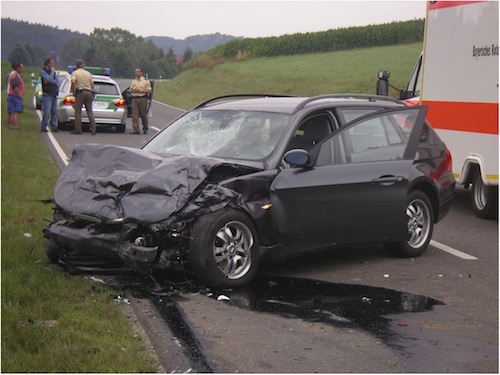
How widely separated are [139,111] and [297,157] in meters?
16.3

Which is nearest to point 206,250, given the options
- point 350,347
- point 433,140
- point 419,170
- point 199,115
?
point 350,347

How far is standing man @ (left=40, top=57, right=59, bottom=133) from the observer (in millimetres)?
21875

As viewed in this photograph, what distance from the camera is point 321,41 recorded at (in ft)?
196

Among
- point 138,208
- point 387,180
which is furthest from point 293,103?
point 138,208

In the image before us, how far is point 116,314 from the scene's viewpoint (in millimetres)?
5867

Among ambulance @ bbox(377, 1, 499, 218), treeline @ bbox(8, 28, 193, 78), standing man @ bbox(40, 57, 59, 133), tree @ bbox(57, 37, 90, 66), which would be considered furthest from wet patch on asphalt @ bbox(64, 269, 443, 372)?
tree @ bbox(57, 37, 90, 66)

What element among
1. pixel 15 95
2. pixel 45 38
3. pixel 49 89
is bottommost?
pixel 15 95

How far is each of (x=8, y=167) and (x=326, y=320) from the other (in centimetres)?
898

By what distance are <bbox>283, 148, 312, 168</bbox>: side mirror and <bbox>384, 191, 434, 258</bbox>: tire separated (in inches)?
63.7

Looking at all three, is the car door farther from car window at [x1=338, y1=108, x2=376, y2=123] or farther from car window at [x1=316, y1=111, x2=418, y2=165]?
car window at [x1=338, y1=108, x2=376, y2=123]

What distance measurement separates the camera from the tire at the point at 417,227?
332 inches

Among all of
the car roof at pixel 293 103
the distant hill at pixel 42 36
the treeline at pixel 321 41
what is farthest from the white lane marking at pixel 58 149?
the distant hill at pixel 42 36

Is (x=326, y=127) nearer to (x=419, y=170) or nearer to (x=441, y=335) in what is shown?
(x=419, y=170)

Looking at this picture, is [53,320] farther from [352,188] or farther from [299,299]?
[352,188]
